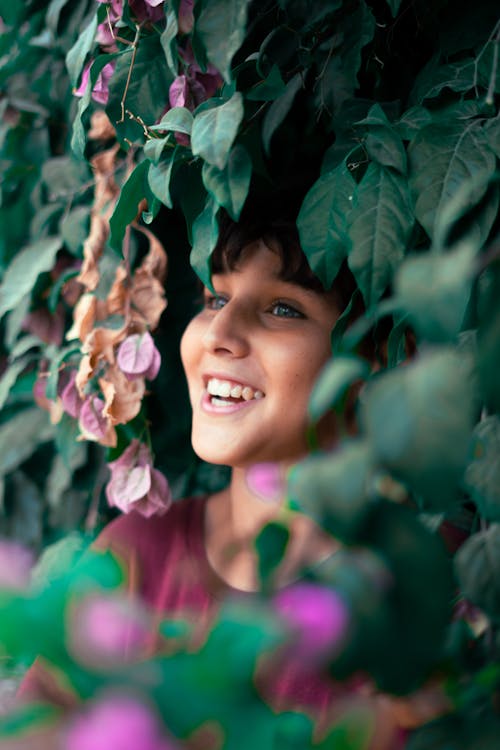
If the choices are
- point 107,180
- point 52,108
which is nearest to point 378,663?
point 107,180

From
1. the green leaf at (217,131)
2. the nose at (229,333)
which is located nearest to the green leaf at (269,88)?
the green leaf at (217,131)

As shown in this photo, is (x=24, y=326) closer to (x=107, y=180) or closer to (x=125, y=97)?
(x=107, y=180)

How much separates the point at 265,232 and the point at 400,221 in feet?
0.85

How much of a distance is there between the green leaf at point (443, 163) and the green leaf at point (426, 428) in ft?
1.45

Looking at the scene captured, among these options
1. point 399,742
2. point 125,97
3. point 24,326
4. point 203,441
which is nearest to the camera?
point 399,742

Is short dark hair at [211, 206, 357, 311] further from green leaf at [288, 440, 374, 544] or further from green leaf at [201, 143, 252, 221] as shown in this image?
green leaf at [288, 440, 374, 544]

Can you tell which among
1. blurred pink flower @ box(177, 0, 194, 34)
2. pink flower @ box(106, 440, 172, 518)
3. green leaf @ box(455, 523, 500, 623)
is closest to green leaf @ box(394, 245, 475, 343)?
green leaf @ box(455, 523, 500, 623)

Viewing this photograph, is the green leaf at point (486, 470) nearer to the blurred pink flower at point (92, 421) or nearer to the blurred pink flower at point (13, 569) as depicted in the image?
the blurred pink flower at point (13, 569)

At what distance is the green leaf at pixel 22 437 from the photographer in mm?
1439

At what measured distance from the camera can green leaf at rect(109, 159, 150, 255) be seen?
0.93 metres

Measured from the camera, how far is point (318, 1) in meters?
0.85

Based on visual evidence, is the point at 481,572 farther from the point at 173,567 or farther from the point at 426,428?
the point at 173,567

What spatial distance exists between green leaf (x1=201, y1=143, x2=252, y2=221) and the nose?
0.69 ft

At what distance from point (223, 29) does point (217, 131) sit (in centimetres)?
9
